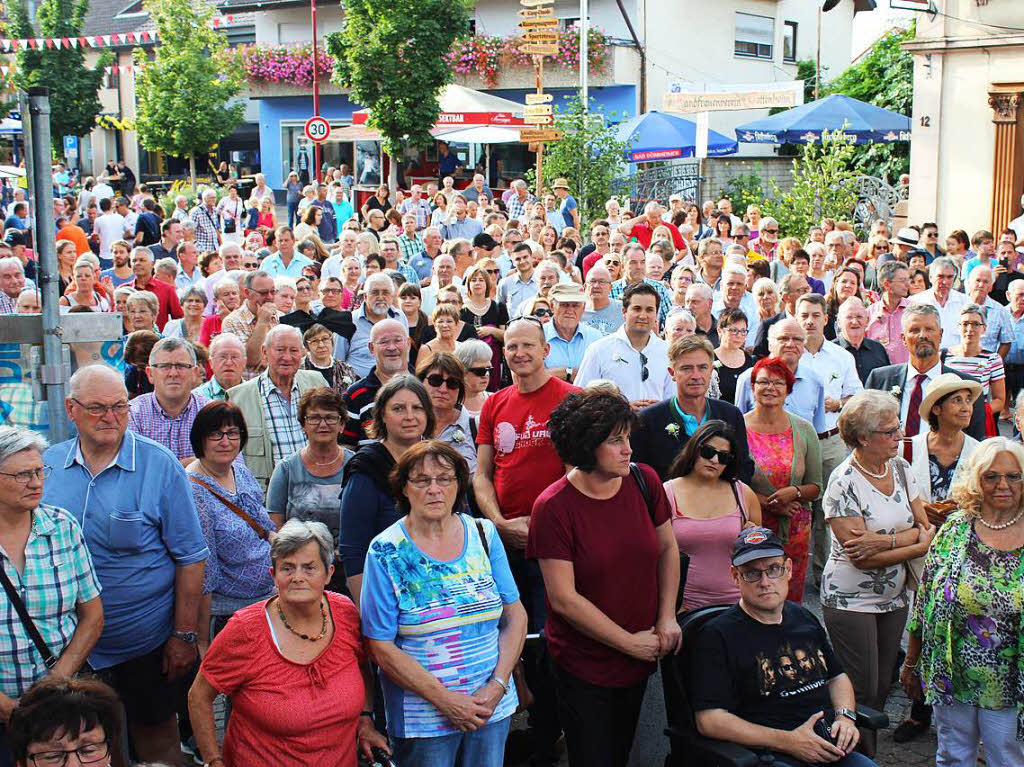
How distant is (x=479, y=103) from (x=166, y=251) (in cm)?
1507

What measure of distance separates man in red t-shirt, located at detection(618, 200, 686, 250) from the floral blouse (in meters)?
9.76

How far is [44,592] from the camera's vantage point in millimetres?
4094

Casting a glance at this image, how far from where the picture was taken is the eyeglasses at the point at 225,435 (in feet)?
16.8

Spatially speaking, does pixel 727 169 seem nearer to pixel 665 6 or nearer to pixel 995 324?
pixel 665 6

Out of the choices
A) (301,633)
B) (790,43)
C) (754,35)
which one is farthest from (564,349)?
(790,43)

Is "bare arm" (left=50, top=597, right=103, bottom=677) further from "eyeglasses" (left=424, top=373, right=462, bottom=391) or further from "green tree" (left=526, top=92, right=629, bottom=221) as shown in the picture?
"green tree" (left=526, top=92, right=629, bottom=221)

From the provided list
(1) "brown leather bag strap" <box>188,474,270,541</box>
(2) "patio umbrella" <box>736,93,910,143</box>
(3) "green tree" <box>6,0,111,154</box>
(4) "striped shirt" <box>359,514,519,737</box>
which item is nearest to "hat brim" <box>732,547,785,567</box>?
(4) "striped shirt" <box>359,514,519,737</box>

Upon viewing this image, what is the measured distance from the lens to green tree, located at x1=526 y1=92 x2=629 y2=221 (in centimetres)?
1981

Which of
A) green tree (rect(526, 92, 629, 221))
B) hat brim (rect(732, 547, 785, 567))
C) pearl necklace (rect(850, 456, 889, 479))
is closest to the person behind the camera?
hat brim (rect(732, 547, 785, 567))

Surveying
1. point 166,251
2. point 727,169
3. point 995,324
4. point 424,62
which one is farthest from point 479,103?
point 995,324

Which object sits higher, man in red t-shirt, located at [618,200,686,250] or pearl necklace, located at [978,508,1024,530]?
man in red t-shirt, located at [618,200,686,250]

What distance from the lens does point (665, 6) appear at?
33.0m

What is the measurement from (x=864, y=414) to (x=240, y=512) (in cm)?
292

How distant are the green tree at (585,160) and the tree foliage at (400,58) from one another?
6769mm
